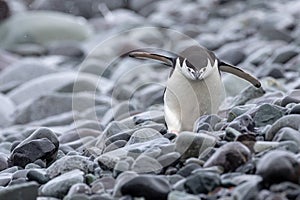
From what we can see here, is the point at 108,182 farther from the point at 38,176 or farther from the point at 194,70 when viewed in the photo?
the point at 194,70

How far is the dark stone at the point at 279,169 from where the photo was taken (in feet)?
7.62

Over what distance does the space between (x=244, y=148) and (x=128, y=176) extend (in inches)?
19.0

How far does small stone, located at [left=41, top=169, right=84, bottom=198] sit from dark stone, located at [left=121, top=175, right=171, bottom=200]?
0.34 m

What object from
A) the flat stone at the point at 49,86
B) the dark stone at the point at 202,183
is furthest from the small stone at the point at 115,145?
the flat stone at the point at 49,86

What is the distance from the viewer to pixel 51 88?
24.1 feet

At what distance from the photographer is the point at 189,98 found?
3.37m

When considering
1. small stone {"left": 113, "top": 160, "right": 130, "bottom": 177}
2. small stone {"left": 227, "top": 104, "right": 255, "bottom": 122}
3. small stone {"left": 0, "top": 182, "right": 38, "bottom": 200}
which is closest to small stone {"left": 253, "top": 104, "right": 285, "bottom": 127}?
small stone {"left": 227, "top": 104, "right": 255, "bottom": 122}

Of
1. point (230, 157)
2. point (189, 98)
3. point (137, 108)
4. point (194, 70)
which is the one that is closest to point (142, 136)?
point (189, 98)

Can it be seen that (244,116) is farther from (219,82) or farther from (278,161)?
(278,161)

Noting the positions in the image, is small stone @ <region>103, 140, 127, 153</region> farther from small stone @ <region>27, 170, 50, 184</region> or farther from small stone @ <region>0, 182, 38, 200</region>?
small stone @ <region>0, 182, 38, 200</region>

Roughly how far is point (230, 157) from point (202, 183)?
0.20 meters

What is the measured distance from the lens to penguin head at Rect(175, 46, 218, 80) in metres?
3.31

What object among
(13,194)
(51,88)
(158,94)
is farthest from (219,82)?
(51,88)

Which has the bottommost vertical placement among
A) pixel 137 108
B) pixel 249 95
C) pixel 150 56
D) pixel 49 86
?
pixel 49 86
